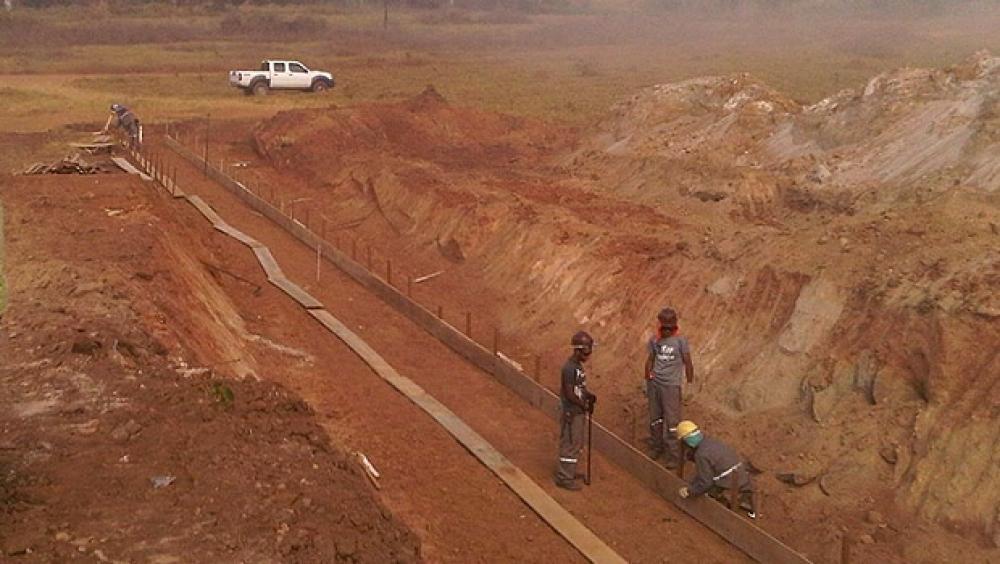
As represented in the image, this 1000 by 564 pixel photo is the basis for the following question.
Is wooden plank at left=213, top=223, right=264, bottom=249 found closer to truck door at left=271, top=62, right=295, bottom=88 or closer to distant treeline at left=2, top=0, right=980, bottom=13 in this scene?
truck door at left=271, top=62, right=295, bottom=88

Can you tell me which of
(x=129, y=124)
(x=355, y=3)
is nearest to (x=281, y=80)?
(x=129, y=124)

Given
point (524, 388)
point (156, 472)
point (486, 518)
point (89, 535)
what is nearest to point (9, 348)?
point (156, 472)

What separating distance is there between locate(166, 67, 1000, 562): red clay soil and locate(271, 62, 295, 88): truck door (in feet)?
60.8

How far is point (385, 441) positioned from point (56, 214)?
767 centimetres

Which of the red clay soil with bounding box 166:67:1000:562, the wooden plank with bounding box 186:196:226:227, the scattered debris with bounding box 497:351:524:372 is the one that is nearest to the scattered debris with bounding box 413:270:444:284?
the red clay soil with bounding box 166:67:1000:562

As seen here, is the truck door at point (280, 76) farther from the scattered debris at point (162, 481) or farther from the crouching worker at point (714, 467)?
the scattered debris at point (162, 481)

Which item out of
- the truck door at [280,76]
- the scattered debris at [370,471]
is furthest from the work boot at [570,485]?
the truck door at [280,76]

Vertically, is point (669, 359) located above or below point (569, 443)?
above

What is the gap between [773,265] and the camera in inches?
542

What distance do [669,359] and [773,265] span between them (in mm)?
3151

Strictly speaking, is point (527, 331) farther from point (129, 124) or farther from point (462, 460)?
point (129, 124)

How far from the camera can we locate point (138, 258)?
14500mm

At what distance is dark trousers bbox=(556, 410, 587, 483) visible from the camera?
36.3 feet

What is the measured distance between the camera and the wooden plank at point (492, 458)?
10.1 meters
